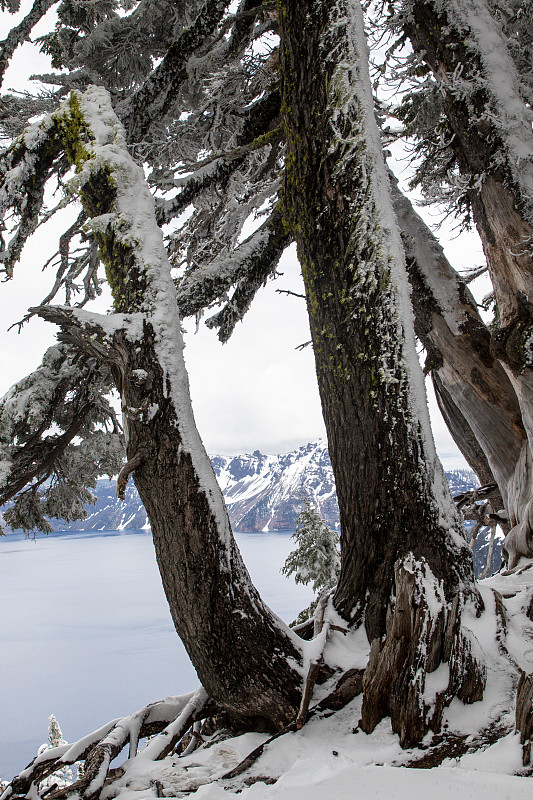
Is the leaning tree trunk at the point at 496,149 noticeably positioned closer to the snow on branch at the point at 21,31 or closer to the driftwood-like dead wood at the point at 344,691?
the driftwood-like dead wood at the point at 344,691

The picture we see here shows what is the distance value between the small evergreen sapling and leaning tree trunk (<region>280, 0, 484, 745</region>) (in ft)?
45.9

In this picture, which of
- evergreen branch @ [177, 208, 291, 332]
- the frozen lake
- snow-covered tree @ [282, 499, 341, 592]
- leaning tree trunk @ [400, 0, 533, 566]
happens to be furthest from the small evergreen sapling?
the frozen lake

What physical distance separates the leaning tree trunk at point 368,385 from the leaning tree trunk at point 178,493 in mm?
567

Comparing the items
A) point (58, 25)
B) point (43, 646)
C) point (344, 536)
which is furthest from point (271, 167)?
point (43, 646)

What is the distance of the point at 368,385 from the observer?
9.06 ft

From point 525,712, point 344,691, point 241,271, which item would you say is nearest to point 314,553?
point 241,271

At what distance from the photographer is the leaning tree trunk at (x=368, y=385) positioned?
2.25 m

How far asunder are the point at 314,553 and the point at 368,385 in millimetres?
14569

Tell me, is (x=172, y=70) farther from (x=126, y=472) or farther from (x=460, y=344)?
(x=460, y=344)

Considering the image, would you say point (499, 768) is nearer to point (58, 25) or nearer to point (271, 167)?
point (271, 167)

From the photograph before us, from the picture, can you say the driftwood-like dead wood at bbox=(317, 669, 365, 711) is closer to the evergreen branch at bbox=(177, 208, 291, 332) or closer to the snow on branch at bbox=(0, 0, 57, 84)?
the evergreen branch at bbox=(177, 208, 291, 332)

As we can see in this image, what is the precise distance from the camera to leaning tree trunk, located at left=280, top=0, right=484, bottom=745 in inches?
88.6

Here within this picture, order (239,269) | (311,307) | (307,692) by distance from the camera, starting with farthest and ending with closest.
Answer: (239,269), (311,307), (307,692)

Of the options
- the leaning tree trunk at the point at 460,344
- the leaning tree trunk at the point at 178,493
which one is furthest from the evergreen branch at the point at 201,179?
the leaning tree trunk at the point at 460,344
